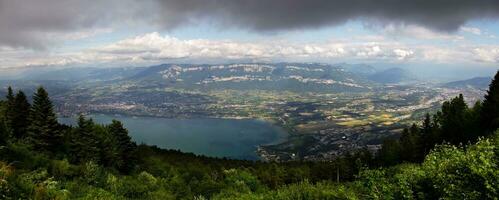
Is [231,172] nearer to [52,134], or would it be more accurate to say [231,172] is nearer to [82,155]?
[82,155]

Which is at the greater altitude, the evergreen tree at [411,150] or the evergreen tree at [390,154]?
the evergreen tree at [411,150]

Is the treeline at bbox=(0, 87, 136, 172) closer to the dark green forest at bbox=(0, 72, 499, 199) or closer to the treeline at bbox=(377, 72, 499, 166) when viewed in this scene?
the dark green forest at bbox=(0, 72, 499, 199)

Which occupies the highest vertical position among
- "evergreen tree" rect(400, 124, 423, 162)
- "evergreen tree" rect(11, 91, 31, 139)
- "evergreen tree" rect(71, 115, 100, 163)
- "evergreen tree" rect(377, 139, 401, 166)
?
"evergreen tree" rect(11, 91, 31, 139)

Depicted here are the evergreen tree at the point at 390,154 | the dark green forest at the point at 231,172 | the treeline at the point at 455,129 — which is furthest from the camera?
the evergreen tree at the point at 390,154

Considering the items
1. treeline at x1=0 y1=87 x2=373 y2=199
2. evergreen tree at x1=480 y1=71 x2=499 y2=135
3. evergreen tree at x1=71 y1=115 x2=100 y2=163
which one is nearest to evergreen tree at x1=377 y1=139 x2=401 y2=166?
treeline at x1=0 y1=87 x2=373 y2=199

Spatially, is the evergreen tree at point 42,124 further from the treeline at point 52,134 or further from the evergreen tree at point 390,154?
the evergreen tree at point 390,154

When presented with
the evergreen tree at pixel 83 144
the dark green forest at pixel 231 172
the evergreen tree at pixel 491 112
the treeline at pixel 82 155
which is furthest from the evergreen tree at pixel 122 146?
the evergreen tree at pixel 491 112

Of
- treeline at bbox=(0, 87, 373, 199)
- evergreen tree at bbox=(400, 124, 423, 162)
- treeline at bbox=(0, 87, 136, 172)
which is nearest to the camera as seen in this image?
treeline at bbox=(0, 87, 373, 199)
